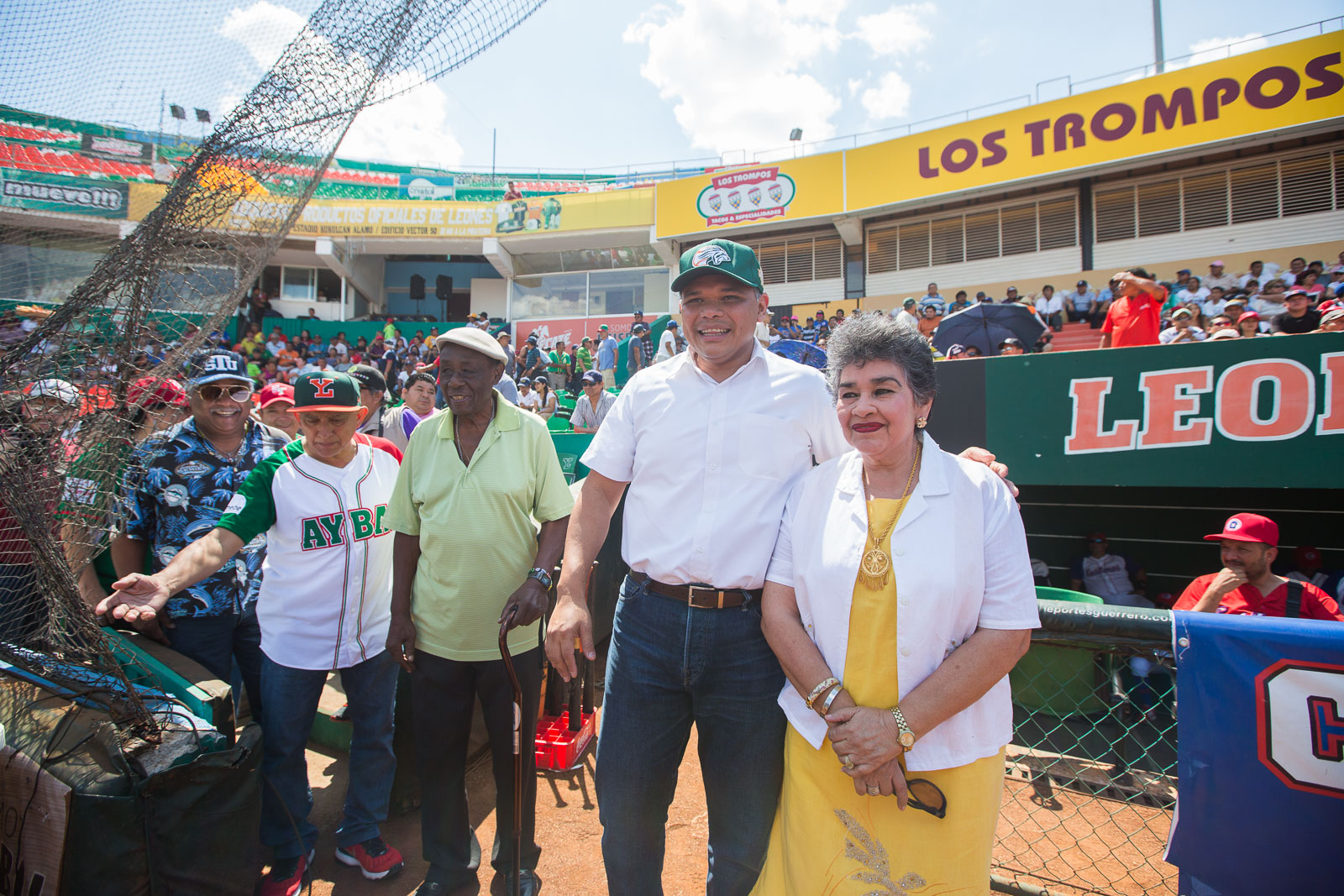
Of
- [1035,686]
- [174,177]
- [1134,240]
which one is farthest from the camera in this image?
[1134,240]

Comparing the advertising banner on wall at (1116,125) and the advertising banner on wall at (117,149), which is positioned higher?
the advertising banner on wall at (1116,125)

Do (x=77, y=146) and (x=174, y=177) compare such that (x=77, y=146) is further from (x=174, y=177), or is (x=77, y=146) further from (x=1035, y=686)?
(x=1035, y=686)

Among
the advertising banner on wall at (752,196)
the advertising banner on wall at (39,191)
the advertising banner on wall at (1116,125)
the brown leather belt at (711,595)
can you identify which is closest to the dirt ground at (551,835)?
the brown leather belt at (711,595)

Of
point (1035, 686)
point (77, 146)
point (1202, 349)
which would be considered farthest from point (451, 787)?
point (1202, 349)

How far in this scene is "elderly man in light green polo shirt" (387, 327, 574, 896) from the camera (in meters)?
2.44

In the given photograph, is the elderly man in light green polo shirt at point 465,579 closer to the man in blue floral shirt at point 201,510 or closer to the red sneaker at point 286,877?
the red sneaker at point 286,877

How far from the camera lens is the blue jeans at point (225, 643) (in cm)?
269

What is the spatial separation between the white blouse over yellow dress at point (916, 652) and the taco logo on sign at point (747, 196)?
19145 millimetres

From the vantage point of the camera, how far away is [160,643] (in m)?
2.66

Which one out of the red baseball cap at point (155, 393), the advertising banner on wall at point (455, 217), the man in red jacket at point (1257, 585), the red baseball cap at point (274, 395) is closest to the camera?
the red baseball cap at point (155, 393)

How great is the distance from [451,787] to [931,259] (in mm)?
19193

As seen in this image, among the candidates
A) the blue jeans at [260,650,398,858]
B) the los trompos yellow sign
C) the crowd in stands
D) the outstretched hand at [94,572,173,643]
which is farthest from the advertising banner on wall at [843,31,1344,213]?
the outstretched hand at [94,572,173,643]

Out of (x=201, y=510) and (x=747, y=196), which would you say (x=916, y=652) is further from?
(x=747, y=196)

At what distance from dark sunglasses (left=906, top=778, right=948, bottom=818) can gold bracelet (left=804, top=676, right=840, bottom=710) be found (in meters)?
0.29
